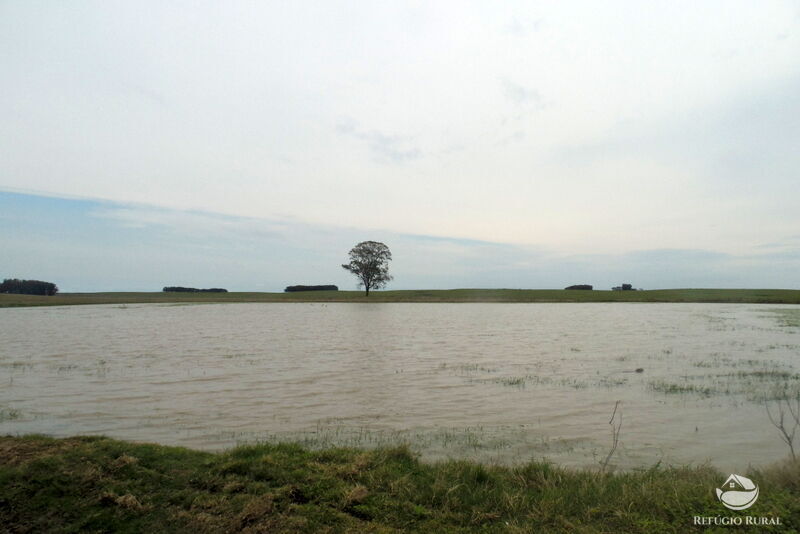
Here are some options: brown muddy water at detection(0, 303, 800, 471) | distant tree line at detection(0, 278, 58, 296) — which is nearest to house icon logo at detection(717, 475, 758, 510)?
brown muddy water at detection(0, 303, 800, 471)

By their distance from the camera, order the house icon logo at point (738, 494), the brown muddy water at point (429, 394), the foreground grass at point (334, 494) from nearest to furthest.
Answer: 1. the foreground grass at point (334, 494)
2. the house icon logo at point (738, 494)
3. the brown muddy water at point (429, 394)

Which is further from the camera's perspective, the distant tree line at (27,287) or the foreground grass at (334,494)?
the distant tree line at (27,287)

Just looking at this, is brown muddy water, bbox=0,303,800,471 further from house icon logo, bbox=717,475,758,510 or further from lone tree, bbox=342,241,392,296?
lone tree, bbox=342,241,392,296

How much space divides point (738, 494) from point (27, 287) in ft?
458

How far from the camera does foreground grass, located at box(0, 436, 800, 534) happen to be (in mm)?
5422

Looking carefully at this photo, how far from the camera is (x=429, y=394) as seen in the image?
14109mm

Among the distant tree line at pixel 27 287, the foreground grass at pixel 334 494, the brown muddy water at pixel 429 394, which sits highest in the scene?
the distant tree line at pixel 27 287

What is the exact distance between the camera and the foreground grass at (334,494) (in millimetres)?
5422

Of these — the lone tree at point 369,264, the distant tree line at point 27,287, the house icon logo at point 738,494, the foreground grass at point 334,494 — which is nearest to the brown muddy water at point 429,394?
the foreground grass at point 334,494

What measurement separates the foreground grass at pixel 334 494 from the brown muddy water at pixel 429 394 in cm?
202

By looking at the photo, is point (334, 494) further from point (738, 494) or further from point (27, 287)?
point (27, 287)

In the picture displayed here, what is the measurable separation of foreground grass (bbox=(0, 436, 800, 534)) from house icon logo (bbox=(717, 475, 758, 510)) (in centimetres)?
10

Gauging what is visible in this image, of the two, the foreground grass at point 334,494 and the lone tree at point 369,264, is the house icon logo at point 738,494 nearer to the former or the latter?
the foreground grass at point 334,494

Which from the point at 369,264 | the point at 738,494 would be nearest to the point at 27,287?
the point at 369,264
